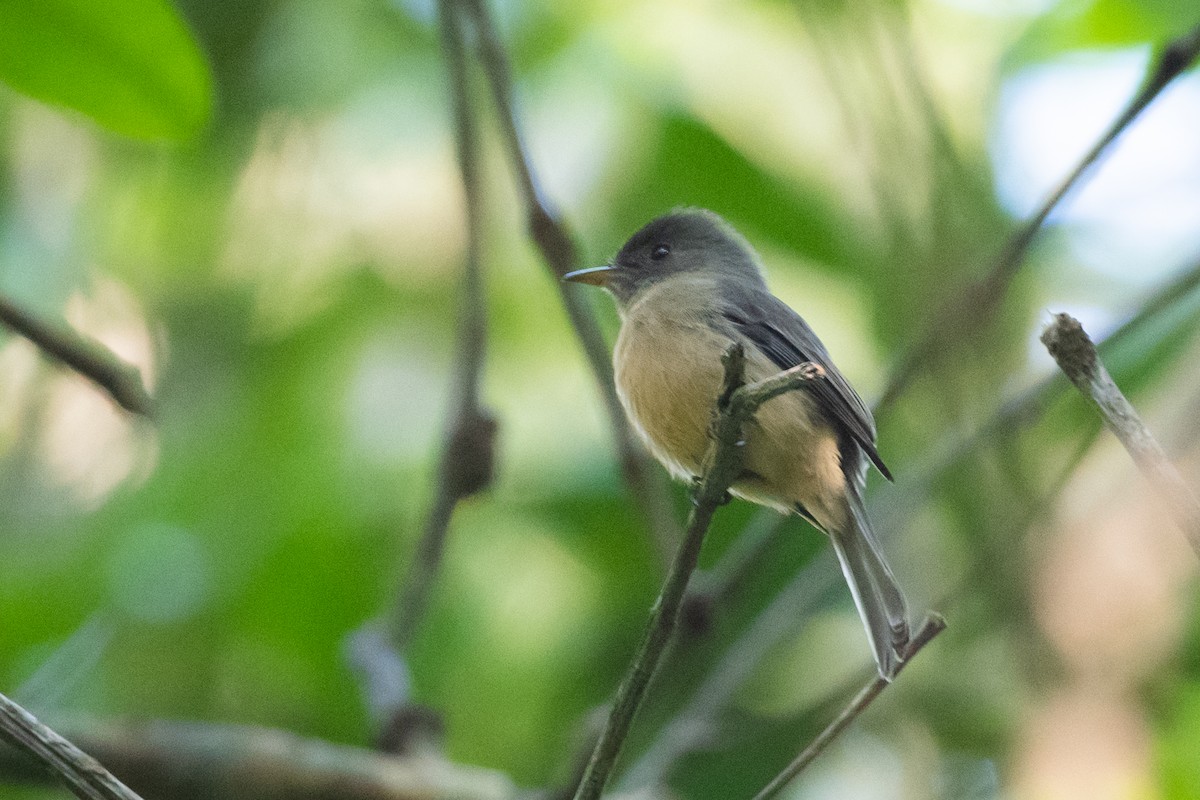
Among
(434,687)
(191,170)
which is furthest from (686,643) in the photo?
(191,170)

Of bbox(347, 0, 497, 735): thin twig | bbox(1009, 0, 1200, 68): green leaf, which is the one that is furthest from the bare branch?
bbox(1009, 0, 1200, 68): green leaf

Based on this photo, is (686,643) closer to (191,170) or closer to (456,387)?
(456,387)

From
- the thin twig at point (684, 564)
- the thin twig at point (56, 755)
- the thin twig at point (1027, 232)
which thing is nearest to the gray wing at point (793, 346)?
the thin twig at point (1027, 232)

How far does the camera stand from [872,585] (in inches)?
144

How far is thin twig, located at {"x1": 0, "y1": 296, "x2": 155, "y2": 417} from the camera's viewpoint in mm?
2762

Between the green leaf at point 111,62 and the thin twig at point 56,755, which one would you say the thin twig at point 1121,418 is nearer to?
the thin twig at point 56,755

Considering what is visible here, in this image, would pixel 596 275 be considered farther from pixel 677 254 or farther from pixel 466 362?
pixel 466 362

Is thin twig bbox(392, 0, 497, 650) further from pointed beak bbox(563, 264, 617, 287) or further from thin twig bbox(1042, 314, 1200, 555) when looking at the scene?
thin twig bbox(1042, 314, 1200, 555)

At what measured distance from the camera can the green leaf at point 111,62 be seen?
2.67 m

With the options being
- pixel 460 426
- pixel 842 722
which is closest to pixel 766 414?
pixel 460 426

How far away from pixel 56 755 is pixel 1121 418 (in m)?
1.58

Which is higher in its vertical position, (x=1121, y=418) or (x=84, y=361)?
(x=84, y=361)

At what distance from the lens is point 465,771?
3951 millimetres

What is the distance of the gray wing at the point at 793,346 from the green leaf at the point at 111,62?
185cm
